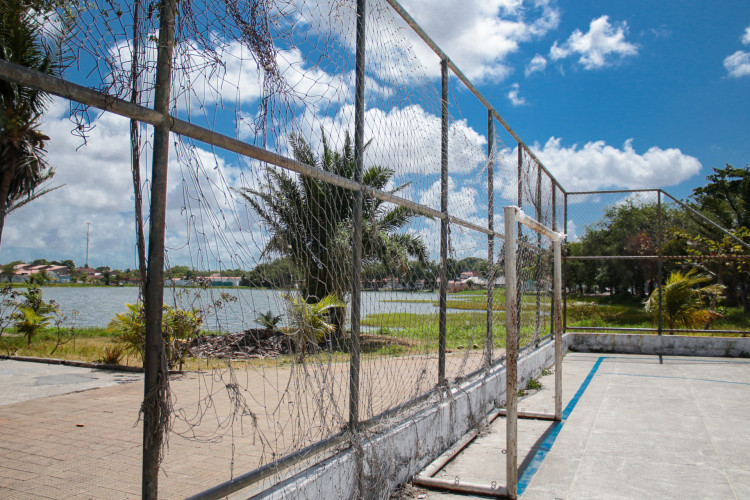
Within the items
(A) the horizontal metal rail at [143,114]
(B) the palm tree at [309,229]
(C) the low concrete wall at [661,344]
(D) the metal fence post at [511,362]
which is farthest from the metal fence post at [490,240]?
(C) the low concrete wall at [661,344]

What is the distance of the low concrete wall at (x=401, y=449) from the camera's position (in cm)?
267

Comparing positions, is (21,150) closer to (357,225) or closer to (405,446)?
(357,225)

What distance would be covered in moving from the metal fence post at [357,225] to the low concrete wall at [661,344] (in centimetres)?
962

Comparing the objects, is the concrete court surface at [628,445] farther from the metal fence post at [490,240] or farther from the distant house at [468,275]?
the distant house at [468,275]

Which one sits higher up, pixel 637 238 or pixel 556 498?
pixel 637 238

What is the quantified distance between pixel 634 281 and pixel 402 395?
132 feet

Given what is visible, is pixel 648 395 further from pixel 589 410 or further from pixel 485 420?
pixel 485 420

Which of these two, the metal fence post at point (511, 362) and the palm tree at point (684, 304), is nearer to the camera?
the metal fence post at point (511, 362)

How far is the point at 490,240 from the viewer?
6.11m

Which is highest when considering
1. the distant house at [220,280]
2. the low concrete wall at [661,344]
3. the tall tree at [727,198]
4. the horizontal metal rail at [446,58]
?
the tall tree at [727,198]

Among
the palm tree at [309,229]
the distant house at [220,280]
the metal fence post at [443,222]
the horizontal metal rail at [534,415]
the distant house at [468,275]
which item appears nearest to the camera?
the distant house at [220,280]

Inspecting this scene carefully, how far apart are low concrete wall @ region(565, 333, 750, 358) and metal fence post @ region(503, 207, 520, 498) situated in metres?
8.47

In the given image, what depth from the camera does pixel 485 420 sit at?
5.33 meters

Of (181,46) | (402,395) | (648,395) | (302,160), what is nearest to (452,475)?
(402,395)
